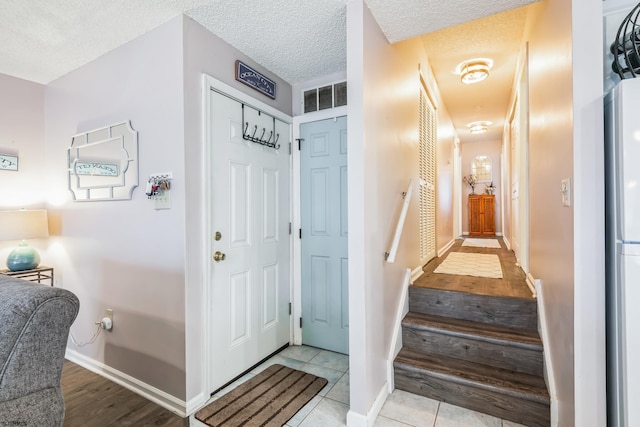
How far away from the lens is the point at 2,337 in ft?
3.16

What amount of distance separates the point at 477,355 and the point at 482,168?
21.7ft

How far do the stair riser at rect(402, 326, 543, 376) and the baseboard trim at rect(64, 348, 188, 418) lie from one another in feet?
5.09

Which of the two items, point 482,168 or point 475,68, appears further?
point 482,168

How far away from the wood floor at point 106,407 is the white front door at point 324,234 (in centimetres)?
125

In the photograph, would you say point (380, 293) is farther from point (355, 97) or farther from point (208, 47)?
point (208, 47)

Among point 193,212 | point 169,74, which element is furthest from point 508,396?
point 169,74

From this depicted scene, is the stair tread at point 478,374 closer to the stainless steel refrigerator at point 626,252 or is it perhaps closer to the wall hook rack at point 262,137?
the stainless steel refrigerator at point 626,252

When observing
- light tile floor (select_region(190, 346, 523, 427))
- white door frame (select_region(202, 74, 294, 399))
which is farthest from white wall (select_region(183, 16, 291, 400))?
light tile floor (select_region(190, 346, 523, 427))

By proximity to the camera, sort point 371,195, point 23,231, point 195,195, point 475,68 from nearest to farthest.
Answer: point 371,195 < point 195,195 < point 23,231 < point 475,68

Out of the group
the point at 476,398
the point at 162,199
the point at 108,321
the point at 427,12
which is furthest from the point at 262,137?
the point at 476,398

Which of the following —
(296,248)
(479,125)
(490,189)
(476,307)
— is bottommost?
(476,307)

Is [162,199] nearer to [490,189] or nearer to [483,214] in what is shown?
[483,214]

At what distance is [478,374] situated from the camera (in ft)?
6.07

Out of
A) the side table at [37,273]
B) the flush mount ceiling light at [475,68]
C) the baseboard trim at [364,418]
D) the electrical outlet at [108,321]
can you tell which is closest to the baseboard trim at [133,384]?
the electrical outlet at [108,321]
